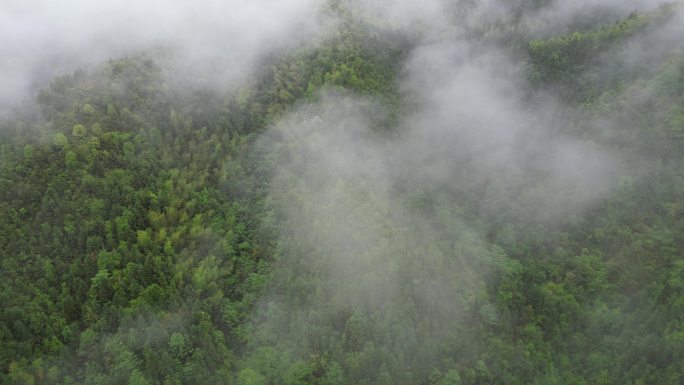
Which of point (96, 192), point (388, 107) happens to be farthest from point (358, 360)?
point (388, 107)

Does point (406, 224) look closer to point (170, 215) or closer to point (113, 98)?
point (170, 215)

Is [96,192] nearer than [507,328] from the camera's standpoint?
No

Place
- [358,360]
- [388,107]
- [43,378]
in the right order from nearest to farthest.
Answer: [43,378], [358,360], [388,107]

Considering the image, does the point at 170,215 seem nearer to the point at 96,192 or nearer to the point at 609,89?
the point at 96,192

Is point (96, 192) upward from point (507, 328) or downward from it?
upward

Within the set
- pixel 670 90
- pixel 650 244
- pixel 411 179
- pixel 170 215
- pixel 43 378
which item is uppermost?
pixel 670 90

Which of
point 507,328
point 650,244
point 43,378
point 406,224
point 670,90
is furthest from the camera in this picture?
point 670,90
